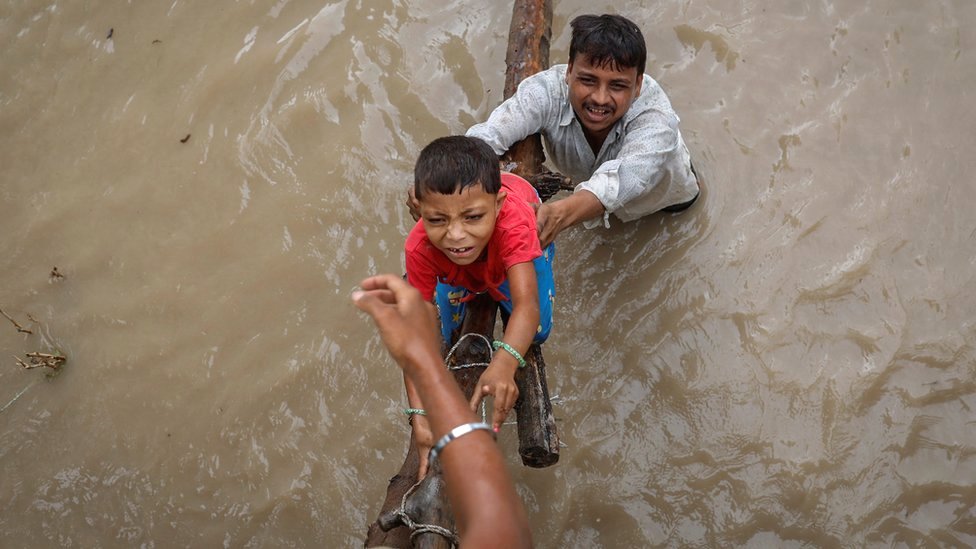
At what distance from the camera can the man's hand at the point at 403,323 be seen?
161cm

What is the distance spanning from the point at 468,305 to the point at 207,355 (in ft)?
4.58

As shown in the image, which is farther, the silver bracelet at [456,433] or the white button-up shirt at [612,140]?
the white button-up shirt at [612,140]

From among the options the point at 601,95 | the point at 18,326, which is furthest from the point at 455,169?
the point at 18,326

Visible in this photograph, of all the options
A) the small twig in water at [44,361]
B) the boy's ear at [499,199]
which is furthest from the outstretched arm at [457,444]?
the small twig in water at [44,361]

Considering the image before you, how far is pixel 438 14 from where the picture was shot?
4371 mm

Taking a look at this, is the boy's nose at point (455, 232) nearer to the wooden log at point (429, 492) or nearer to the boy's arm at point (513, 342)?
the boy's arm at point (513, 342)

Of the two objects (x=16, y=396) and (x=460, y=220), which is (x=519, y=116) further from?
(x=16, y=396)

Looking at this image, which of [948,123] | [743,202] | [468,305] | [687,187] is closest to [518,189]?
[468,305]

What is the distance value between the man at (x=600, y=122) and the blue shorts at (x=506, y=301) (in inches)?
5.7

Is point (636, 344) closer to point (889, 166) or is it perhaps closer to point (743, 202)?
point (743, 202)

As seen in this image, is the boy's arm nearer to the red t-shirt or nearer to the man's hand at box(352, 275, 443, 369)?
the red t-shirt

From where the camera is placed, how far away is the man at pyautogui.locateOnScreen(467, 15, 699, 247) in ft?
9.78

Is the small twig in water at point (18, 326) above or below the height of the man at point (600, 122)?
below

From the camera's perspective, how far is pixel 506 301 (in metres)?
2.80
